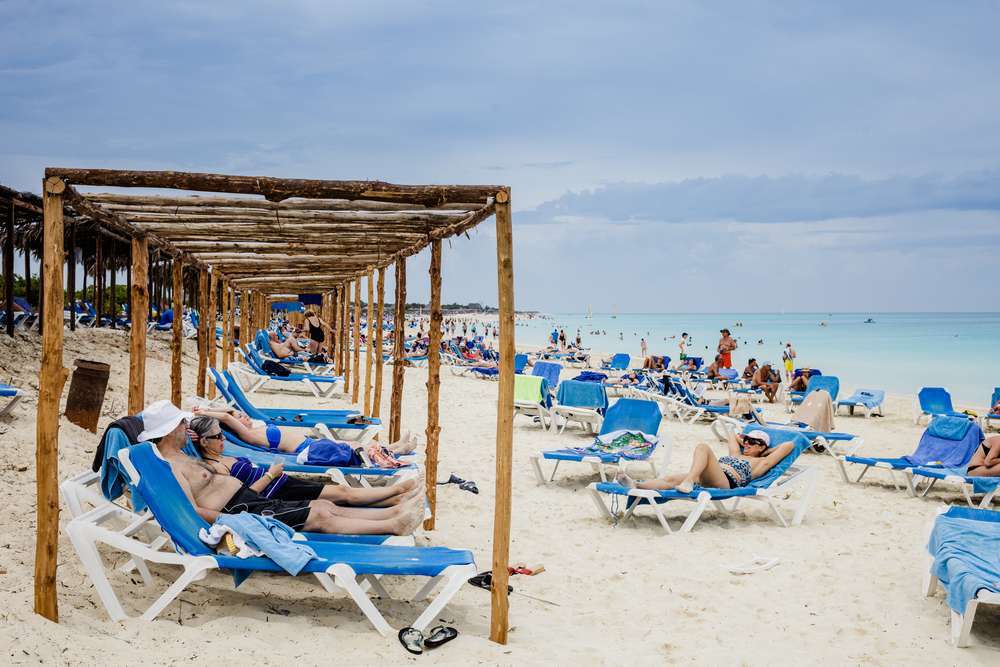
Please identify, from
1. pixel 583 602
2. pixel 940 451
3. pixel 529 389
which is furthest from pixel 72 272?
pixel 940 451

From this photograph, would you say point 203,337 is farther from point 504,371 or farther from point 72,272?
point 72,272

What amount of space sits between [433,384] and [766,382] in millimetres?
13225

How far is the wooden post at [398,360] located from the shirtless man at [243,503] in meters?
2.88

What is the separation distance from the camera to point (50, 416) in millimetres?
3545

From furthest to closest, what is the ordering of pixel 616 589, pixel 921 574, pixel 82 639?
pixel 921 574 < pixel 616 589 < pixel 82 639

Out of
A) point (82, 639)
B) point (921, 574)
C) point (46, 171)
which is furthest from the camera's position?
point (921, 574)

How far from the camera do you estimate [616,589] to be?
468 cm

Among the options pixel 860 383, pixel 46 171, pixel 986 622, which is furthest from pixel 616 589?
pixel 860 383

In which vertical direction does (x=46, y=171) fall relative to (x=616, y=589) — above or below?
above

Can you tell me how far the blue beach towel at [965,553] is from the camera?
3914 millimetres

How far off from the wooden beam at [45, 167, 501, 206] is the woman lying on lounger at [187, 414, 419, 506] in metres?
1.73

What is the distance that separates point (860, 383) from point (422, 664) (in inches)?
1096

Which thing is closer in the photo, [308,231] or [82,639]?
[82,639]

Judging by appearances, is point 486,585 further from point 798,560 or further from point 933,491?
point 933,491
